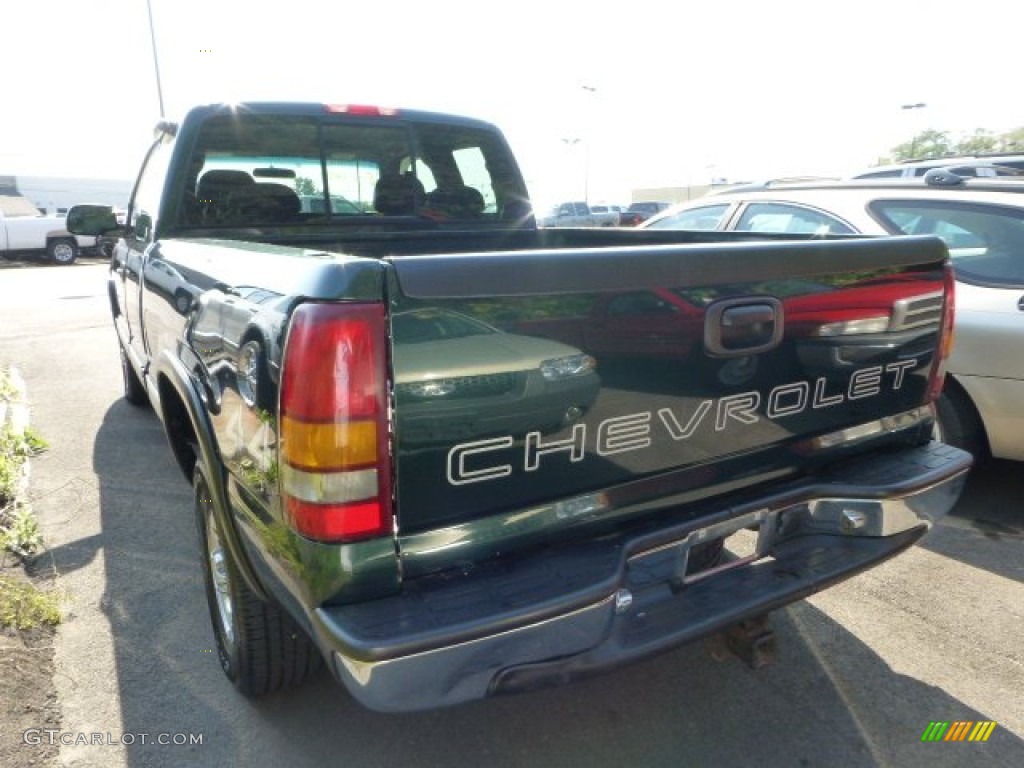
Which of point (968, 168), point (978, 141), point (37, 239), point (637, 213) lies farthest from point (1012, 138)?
point (37, 239)

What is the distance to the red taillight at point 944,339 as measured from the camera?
2461mm

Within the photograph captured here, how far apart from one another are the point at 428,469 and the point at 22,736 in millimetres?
1750

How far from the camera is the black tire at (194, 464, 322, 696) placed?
222 cm

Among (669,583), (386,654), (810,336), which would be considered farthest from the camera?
(810,336)

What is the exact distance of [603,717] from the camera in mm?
2354

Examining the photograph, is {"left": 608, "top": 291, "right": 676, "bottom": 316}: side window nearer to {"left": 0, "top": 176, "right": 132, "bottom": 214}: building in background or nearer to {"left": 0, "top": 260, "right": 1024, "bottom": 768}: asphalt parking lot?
{"left": 0, "top": 260, "right": 1024, "bottom": 768}: asphalt parking lot

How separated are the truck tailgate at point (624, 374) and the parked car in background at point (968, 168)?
6.93 meters

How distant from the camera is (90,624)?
113 inches

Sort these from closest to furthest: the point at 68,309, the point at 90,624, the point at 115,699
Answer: the point at 115,699 → the point at 90,624 → the point at 68,309

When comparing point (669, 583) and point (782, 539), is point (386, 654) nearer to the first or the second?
point (669, 583)

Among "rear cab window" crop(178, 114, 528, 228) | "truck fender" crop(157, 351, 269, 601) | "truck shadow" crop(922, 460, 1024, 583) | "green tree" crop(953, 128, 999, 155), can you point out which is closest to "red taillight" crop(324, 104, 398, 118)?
"rear cab window" crop(178, 114, 528, 228)

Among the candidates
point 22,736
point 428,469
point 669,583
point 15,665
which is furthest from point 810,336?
point 15,665

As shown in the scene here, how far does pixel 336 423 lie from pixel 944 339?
216 cm

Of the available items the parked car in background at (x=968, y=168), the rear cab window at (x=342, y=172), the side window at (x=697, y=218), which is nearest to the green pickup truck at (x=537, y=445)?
the rear cab window at (x=342, y=172)
